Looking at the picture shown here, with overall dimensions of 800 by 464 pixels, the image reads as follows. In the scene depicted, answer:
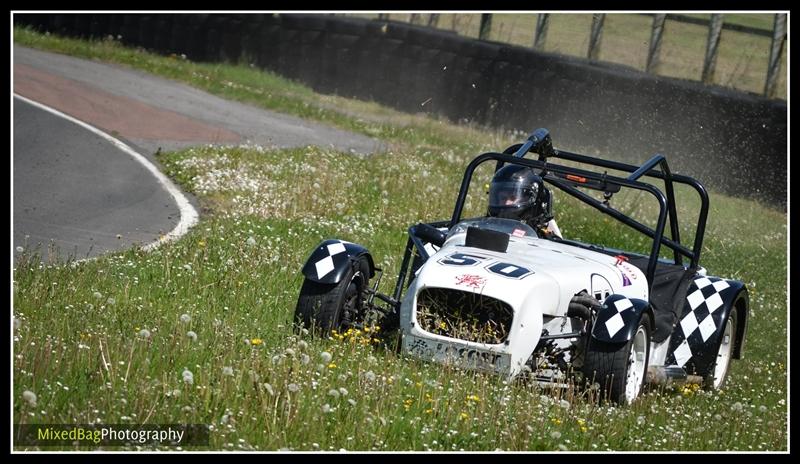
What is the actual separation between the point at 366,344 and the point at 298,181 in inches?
276

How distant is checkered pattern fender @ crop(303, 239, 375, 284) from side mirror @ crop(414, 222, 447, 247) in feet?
2.01

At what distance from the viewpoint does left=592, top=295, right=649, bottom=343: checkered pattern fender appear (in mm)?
7602

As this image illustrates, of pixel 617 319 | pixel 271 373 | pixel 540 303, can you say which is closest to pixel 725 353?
pixel 617 319

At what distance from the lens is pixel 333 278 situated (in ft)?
26.6

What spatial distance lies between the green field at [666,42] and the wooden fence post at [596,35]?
115mm

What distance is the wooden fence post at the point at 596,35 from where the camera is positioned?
24250mm

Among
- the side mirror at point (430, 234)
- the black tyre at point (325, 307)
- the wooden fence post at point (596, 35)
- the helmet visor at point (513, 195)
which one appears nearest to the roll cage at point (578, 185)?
the side mirror at point (430, 234)

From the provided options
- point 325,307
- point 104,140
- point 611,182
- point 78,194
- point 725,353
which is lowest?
point 725,353

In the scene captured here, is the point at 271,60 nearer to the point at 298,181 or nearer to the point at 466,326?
the point at 298,181

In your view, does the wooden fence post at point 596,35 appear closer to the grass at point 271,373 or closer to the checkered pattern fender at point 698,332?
the grass at point 271,373

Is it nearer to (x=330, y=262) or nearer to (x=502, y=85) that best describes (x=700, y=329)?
(x=330, y=262)

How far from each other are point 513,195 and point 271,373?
300 centimetres

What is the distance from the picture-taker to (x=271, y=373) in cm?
662

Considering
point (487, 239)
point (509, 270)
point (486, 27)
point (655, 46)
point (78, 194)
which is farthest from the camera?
point (486, 27)
